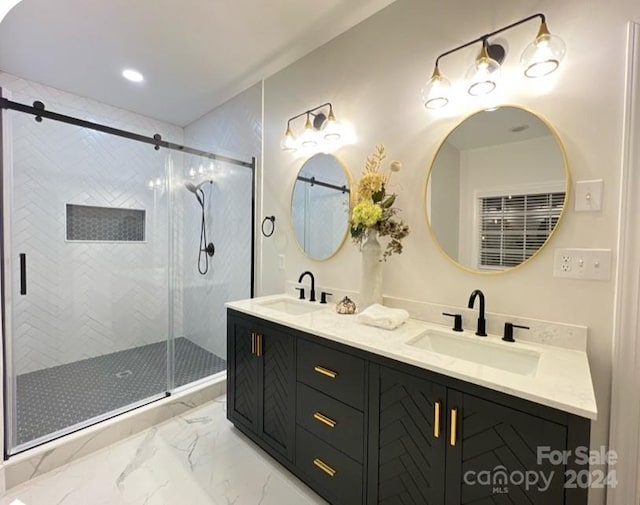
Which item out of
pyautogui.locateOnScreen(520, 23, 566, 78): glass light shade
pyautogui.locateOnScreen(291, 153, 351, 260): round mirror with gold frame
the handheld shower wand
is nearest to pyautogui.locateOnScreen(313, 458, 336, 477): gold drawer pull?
pyautogui.locateOnScreen(291, 153, 351, 260): round mirror with gold frame

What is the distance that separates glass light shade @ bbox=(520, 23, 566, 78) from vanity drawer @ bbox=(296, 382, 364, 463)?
1.70m

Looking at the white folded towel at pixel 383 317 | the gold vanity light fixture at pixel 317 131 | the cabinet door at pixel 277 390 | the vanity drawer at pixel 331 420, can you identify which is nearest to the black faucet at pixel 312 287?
the cabinet door at pixel 277 390

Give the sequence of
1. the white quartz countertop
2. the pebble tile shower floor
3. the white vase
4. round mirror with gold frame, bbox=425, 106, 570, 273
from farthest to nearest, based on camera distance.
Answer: the pebble tile shower floor → the white vase → round mirror with gold frame, bbox=425, 106, 570, 273 → the white quartz countertop

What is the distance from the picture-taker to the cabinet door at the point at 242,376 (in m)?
1.95

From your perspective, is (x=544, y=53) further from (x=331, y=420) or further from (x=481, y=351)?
(x=331, y=420)

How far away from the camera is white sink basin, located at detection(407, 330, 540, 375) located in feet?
4.16

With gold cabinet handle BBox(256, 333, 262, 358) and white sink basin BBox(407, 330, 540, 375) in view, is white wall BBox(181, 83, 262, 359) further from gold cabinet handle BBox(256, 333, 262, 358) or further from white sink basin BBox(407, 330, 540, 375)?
white sink basin BBox(407, 330, 540, 375)

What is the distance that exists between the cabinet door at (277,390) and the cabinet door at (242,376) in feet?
0.28

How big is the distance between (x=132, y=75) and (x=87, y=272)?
200cm

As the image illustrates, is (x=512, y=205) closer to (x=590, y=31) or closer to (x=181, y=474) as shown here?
(x=590, y=31)

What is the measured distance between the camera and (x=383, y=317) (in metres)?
1.56

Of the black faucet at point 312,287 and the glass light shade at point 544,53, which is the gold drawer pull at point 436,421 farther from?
the glass light shade at point 544,53

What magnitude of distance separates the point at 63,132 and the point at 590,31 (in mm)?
3986

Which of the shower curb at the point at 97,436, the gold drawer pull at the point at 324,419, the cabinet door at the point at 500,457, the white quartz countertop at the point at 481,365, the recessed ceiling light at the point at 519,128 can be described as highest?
the recessed ceiling light at the point at 519,128
